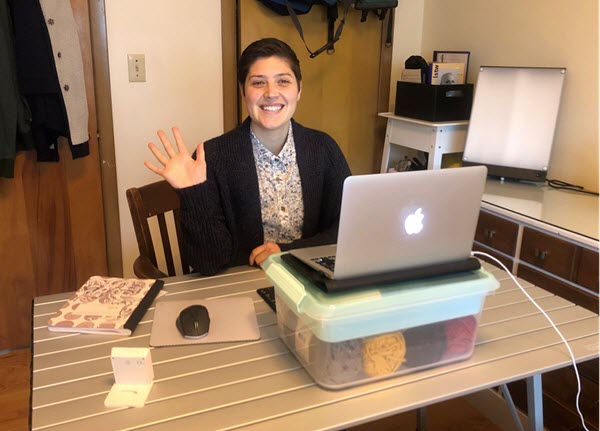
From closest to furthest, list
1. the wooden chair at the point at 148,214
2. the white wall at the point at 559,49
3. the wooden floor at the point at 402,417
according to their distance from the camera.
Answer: the wooden chair at the point at 148,214 → the wooden floor at the point at 402,417 → the white wall at the point at 559,49

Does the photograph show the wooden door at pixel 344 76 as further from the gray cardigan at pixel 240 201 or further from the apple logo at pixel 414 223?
the apple logo at pixel 414 223

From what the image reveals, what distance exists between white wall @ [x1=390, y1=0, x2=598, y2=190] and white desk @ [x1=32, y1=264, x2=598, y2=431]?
119cm

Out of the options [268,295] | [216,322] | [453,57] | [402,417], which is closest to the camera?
[216,322]

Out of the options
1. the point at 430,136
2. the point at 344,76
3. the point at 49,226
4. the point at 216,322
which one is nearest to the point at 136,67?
the point at 49,226

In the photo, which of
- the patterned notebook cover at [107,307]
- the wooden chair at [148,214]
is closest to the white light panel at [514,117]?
the wooden chair at [148,214]

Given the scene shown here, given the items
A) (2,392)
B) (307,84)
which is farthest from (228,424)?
(307,84)

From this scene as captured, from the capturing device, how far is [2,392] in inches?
84.2

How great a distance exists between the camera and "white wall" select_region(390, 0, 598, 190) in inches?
83.7

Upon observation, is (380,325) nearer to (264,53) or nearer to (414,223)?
(414,223)

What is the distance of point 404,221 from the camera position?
3.15ft

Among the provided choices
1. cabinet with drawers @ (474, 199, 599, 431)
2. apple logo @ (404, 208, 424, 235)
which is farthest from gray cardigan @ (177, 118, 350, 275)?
cabinet with drawers @ (474, 199, 599, 431)

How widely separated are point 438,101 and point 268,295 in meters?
1.56

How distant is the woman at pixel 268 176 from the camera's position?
1.53m

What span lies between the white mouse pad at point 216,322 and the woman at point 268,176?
191 mm
